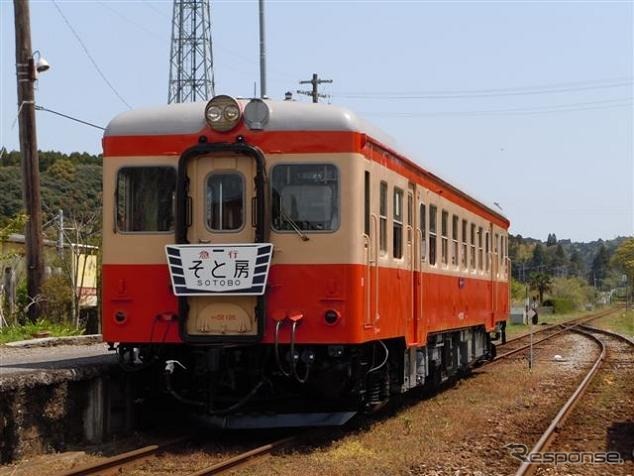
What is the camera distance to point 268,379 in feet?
33.7

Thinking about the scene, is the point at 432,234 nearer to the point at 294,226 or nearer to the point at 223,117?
the point at 294,226

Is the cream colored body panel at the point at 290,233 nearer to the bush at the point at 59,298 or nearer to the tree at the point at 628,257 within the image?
the bush at the point at 59,298

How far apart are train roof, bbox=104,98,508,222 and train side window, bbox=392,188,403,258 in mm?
1145

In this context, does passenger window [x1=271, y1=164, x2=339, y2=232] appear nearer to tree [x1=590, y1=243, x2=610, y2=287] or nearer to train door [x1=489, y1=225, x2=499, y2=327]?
train door [x1=489, y1=225, x2=499, y2=327]

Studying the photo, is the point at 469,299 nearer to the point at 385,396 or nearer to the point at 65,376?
the point at 385,396

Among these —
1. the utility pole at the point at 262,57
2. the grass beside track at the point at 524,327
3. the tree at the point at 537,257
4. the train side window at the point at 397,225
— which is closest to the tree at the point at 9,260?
the utility pole at the point at 262,57

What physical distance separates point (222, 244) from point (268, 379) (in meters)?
1.44

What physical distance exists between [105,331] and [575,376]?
405 inches

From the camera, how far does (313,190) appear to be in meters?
10.1

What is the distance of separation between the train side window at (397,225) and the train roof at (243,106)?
114 cm

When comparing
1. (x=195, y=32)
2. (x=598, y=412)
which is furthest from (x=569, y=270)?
(x=598, y=412)

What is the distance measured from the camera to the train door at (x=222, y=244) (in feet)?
32.3

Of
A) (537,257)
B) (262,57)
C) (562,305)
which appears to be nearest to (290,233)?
(262,57)

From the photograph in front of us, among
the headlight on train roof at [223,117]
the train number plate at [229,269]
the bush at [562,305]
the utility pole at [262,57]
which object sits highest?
the utility pole at [262,57]
